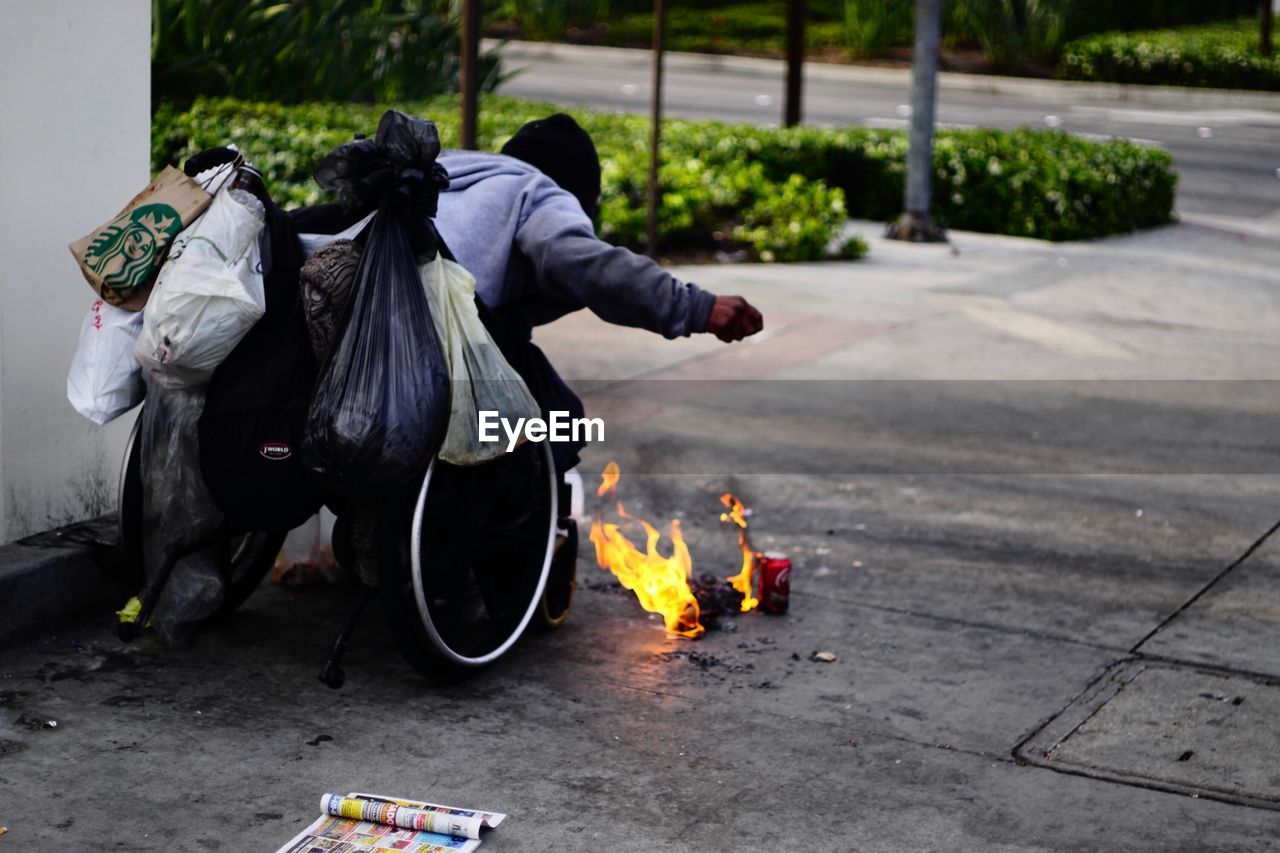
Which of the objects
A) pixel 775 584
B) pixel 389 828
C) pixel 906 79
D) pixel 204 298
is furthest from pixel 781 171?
pixel 906 79

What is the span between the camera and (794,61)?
15555 millimetres

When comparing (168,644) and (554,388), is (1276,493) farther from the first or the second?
(168,644)

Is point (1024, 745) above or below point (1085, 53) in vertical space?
below

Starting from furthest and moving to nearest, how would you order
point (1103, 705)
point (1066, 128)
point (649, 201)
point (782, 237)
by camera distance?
point (1066, 128) < point (782, 237) < point (649, 201) < point (1103, 705)

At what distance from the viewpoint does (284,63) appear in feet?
40.3

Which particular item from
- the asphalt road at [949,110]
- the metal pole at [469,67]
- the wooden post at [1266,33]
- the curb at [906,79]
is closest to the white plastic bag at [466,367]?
the metal pole at [469,67]

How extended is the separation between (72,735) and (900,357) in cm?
562

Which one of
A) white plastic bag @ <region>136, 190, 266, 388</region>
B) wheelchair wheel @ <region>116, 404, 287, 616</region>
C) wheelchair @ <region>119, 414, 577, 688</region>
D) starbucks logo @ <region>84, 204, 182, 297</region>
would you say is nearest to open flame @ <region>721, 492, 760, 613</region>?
wheelchair @ <region>119, 414, 577, 688</region>

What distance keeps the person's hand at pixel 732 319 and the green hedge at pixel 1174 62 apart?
893 inches

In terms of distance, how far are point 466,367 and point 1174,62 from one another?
76.0ft

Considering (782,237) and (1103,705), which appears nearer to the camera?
(1103,705)

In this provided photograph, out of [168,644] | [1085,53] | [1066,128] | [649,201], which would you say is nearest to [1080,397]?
[649,201]

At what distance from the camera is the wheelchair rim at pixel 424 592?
419 centimetres

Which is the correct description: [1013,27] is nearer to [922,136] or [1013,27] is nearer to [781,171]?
[781,171]
